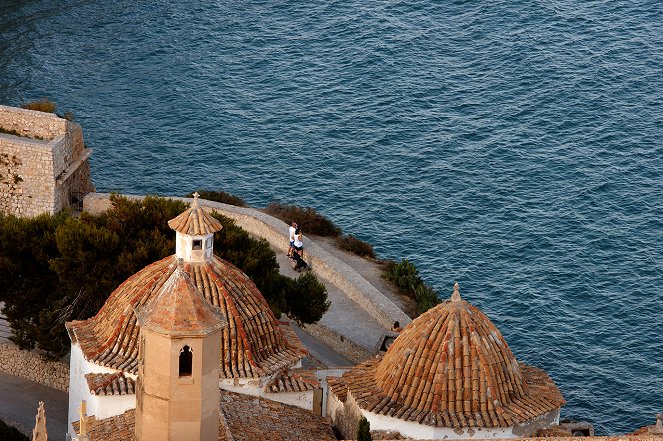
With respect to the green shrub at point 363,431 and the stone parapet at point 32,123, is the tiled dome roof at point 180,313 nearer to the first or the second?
the green shrub at point 363,431

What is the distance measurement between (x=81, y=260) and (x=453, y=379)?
1328 centimetres

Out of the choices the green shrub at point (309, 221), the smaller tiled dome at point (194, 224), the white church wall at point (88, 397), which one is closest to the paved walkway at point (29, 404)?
the white church wall at point (88, 397)

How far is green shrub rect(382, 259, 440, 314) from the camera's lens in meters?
57.5

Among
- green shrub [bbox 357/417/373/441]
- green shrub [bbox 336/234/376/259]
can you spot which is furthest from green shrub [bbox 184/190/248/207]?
green shrub [bbox 357/417/373/441]

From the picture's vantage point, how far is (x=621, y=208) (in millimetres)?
74188

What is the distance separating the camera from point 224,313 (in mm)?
39031

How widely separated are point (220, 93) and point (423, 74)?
10047 mm

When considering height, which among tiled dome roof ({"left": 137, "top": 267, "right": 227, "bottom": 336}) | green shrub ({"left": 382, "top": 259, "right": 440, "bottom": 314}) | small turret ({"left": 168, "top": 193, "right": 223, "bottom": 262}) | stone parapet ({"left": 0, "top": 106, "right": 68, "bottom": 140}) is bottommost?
tiled dome roof ({"left": 137, "top": 267, "right": 227, "bottom": 336})

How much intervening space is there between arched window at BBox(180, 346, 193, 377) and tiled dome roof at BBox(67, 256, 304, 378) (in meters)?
7.39

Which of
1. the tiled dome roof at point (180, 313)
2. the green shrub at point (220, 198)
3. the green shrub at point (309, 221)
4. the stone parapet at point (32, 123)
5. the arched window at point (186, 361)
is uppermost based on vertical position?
the stone parapet at point (32, 123)

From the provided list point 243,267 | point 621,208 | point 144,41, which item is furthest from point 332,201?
point 243,267

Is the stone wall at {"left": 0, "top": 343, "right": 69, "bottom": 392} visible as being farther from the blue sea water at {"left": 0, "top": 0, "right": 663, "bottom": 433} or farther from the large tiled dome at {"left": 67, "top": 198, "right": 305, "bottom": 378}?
the blue sea water at {"left": 0, "top": 0, "right": 663, "bottom": 433}

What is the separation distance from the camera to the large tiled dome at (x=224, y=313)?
39.4m

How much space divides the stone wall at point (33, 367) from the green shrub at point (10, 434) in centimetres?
A: 337
